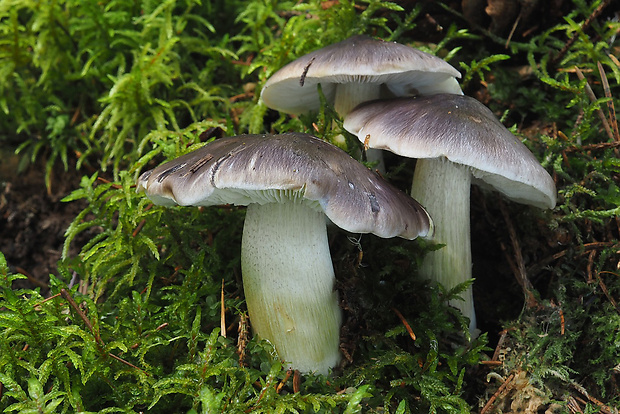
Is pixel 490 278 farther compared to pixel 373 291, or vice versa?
pixel 490 278

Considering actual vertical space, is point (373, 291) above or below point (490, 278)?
above

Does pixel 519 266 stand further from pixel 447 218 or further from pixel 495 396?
pixel 495 396

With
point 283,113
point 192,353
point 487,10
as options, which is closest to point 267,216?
point 192,353

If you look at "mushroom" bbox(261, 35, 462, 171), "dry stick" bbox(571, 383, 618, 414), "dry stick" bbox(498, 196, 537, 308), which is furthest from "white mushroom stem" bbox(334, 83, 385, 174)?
"dry stick" bbox(571, 383, 618, 414)

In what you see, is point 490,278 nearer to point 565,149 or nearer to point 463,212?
point 463,212

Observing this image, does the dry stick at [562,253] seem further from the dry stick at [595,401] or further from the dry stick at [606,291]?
the dry stick at [595,401]
